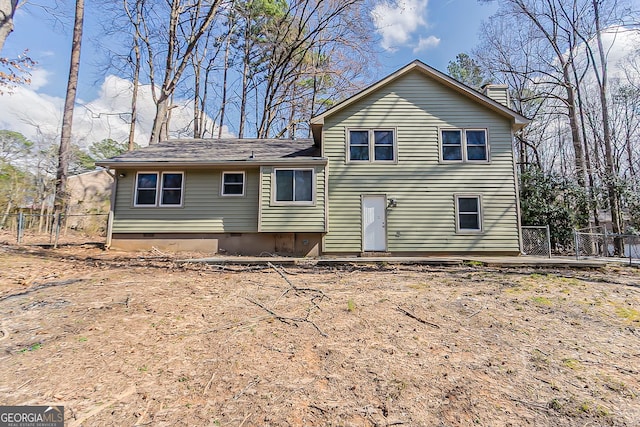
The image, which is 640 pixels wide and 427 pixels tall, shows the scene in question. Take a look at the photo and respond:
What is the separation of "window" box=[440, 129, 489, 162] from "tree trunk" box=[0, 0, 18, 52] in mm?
11843

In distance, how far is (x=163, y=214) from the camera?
33.5 feet

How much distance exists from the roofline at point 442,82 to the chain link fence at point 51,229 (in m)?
9.82

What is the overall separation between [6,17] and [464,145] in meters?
12.6

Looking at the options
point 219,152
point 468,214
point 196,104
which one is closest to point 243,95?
point 196,104

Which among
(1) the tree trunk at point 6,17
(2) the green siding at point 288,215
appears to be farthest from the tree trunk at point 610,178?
(1) the tree trunk at point 6,17

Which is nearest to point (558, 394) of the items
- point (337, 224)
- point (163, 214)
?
point (337, 224)

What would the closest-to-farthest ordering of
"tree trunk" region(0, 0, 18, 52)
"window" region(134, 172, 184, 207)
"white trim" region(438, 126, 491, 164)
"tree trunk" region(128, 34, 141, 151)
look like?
"tree trunk" region(0, 0, 18, 52), "window" region(134, 172, 184, 207), "white trim" region(438, 126, 491, 164), "tree trunk" region(128, 34, 141, 151)

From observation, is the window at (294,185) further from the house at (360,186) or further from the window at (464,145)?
the window at (464,145)

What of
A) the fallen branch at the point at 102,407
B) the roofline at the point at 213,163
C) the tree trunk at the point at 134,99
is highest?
the tree trunk at the point at 134,99

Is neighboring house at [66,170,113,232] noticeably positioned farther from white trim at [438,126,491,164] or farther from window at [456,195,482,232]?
window at [456,195,482,232]

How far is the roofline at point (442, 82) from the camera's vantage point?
34.5 feet

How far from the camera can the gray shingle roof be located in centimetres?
1012

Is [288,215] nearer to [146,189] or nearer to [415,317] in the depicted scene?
[146,189]

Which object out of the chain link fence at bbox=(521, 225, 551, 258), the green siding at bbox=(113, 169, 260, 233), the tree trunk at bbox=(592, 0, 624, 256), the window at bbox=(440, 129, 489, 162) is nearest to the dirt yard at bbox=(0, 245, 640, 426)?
the green siding at bbox=(113, 169, 260, 233)
